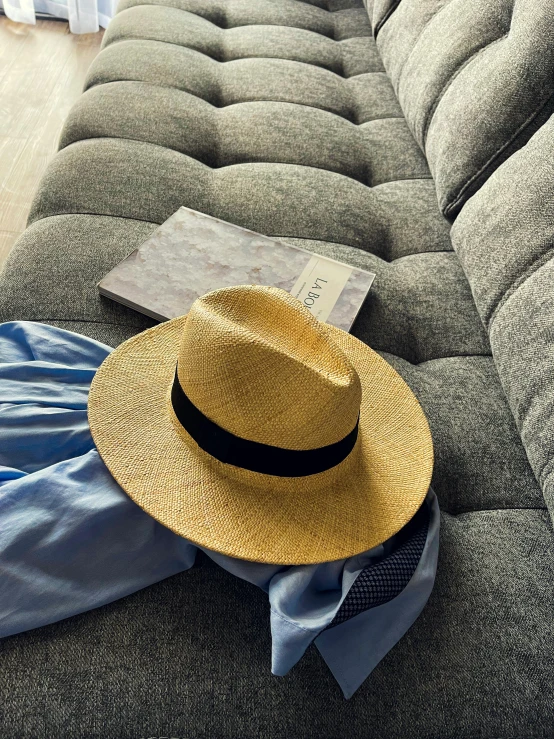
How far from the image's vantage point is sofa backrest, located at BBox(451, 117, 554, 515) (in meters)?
0.79

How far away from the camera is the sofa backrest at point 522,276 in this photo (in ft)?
2.60

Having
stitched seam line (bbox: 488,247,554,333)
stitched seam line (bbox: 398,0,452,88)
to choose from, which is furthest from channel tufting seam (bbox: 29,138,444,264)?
stitched seam line (bbox: 398,0,452,88)

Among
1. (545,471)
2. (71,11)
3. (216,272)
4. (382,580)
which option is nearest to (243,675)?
(382,580)

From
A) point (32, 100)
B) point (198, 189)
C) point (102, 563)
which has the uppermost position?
point (198, 189)

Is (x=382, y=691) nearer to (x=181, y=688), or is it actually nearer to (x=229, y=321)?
(x=181, y=688)

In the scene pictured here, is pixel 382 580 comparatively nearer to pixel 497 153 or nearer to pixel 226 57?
pixel 497 153

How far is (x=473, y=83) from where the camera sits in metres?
1.15

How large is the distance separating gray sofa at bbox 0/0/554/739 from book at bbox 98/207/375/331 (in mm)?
37

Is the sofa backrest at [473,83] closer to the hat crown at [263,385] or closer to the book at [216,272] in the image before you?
the book at [216,272]

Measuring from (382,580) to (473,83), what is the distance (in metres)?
0.92

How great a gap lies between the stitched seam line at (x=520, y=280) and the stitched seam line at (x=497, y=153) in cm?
27

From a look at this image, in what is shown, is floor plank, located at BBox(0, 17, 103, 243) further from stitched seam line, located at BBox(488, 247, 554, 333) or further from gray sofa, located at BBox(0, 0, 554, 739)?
stitched seam line, located at BBox(488, 247, 554, 333)

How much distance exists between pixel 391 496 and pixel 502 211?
516mm

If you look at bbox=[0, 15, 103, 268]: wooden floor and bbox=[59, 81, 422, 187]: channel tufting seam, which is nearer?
bbox=[59, 81, 422, 187]: channel tufting seam
